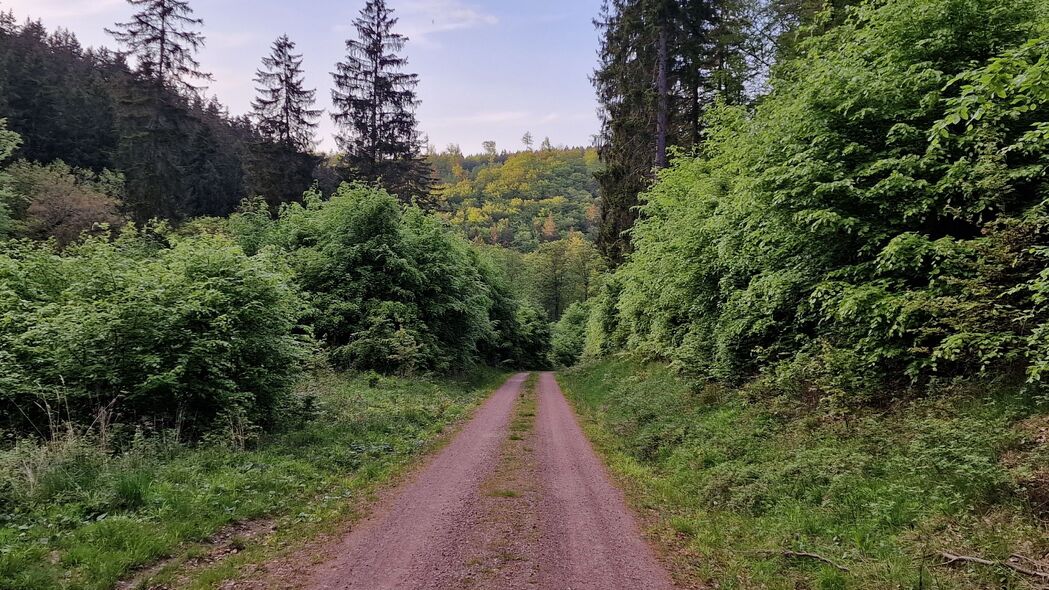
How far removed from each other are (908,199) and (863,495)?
180 inches

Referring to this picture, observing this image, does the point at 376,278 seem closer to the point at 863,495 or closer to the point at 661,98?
the point at 661,98

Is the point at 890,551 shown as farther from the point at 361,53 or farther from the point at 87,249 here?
the point at 361,53

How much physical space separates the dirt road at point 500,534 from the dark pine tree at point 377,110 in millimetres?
26946

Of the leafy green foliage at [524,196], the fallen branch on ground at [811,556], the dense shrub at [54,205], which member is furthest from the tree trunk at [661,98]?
the leafy green foliage at [524,196]

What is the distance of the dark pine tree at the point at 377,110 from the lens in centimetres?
3188

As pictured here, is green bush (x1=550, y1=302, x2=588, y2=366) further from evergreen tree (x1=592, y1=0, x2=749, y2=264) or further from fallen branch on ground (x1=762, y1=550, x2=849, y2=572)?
fallen branch on ground (x1=762, y1=550, x2=849, y2=572)

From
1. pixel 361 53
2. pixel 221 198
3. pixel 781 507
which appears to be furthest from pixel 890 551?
pixel 221 198

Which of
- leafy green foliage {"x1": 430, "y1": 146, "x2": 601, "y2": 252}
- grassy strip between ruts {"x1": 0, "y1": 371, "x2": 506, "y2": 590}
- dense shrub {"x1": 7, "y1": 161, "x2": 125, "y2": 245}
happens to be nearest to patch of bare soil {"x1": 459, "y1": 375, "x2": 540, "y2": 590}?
grassy strip between ruts {"x1": 0, "y1": 371, "x2": 506, "y2": 590}

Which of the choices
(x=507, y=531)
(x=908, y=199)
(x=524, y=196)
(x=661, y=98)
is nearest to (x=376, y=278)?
(x=661, y=98)

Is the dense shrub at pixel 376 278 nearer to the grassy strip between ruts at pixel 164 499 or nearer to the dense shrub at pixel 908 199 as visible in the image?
the grassy strip between ruts at pixel 164 499

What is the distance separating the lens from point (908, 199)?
695 centimetres

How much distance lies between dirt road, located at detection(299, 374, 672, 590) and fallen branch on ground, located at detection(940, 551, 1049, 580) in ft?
8.04

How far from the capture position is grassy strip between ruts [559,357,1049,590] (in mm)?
4039

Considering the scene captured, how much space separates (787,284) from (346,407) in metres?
10.9
